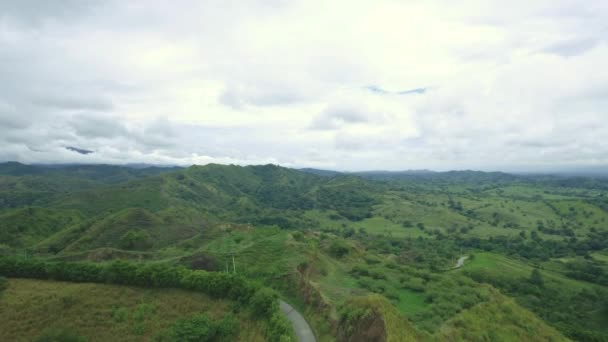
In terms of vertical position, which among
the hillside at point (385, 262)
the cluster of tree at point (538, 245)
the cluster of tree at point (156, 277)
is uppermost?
the cluster of tree at point (156, 277)

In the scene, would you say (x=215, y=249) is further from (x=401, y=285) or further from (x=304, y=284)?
(x=401, y=285)

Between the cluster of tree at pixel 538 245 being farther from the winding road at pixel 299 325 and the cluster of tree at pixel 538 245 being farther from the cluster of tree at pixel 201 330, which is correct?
the cluster of tree at pixel 201 330

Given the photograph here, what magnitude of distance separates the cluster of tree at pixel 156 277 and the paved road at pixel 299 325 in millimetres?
3518

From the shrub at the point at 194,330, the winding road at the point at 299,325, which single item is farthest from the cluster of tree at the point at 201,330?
the winding road at the point at 299,325

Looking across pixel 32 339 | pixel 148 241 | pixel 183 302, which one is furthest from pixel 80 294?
pixel 148 241

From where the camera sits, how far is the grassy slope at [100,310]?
34.1 m

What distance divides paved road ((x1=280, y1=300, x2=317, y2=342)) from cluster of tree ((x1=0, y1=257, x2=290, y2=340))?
3.52m

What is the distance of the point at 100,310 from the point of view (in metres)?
36.8

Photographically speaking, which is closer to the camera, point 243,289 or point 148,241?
point 243,289

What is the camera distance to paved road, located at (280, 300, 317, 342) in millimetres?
32938

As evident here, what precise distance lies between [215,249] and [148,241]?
40.8 meters

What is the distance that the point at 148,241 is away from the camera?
93188mm

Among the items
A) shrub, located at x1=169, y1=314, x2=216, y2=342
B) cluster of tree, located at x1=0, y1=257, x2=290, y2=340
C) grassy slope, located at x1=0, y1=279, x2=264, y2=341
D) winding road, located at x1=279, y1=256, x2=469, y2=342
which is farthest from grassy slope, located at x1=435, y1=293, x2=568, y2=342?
shrub, located at x1=169, y1=314, x2=216, y2=342

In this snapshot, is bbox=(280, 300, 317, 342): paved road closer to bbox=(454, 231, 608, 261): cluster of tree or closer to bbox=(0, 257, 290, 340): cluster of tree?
bbox=(0, 257, 290, 340): cluster of tree
